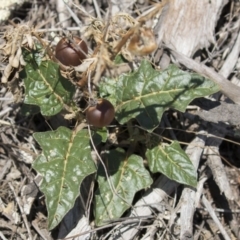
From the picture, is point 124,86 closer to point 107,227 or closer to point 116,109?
point 116,109

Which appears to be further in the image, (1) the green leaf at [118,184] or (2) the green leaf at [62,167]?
(1) the green leaf at [118,184]

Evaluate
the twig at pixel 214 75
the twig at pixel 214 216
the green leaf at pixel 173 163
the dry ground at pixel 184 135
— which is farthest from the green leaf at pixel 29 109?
the twig at pixel 214 216

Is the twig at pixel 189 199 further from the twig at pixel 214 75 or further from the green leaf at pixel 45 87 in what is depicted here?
the green leaf at pixel 45 87

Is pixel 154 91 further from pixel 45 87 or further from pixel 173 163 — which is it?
pixel 45 87

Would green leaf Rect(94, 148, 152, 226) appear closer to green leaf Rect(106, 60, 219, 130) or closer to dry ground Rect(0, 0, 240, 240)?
dry ground Rect(0, 0, 240, 240)

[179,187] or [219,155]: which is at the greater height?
[219,155]

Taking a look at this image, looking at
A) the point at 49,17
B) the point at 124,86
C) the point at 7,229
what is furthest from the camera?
the point at 49,17

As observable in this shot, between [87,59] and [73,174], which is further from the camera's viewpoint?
[73,174]

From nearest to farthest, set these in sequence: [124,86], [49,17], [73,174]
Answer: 1. [73,174]
2. [124,86]
3. [49,17]

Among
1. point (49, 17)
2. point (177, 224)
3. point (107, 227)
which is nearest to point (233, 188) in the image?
point (177, 224)
